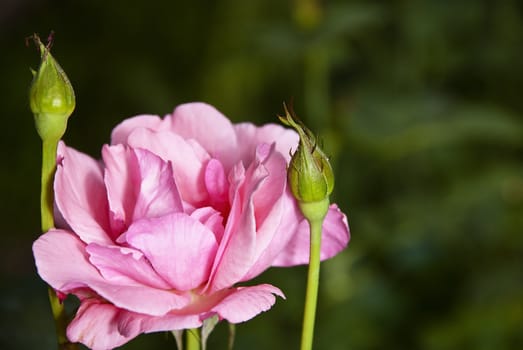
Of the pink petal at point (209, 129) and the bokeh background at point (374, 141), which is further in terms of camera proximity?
the bokeh background at point (374, 141)

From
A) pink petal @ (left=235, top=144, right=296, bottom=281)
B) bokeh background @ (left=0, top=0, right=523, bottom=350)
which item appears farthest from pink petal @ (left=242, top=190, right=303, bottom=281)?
bokeh background @ (left=0, top=0, right=523, bottom=350)

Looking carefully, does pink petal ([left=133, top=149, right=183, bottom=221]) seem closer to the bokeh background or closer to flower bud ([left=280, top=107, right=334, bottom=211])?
flower bud ([left=280, top=107, right=334, bottom=211])

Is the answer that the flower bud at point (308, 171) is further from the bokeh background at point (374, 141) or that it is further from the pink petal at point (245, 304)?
the bokeh background at point (374, 141)

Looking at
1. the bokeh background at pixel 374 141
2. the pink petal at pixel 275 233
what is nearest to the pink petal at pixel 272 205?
the pink petal at pixel 275 233

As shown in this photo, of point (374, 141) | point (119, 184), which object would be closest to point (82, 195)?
point (119, 184)

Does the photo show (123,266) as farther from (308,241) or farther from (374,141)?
A: (374,141)

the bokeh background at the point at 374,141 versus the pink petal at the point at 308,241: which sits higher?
the pink petal at the point at 308,241
